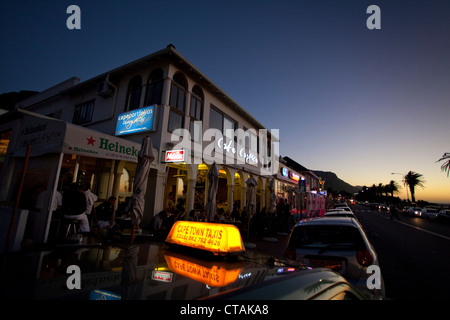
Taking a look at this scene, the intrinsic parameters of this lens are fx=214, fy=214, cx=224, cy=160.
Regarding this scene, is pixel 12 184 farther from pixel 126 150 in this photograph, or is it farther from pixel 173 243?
pixel 173 243

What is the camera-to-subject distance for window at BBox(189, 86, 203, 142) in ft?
41.5

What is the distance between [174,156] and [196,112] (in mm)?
4076

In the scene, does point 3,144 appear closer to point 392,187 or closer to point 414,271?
point 414,271

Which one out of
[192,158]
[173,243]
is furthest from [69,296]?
[192,158]

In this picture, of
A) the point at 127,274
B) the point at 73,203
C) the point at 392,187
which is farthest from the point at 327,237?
the point at 392,187

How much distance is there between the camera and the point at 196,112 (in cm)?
1319

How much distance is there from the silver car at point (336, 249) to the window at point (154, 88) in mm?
9674

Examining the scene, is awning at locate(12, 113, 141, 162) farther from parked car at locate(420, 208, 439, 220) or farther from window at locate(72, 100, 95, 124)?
parked car at locate(420, 208, 439, 220)

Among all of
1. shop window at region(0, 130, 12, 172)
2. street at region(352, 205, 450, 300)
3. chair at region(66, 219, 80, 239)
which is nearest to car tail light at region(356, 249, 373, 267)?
street at region(352, 205, 450, 300)

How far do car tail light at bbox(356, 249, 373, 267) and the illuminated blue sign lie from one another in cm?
971

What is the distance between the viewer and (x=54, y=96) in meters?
A: 16.8
